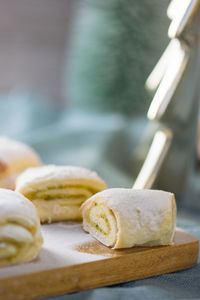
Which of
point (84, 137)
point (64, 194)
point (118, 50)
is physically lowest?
point (84, 137)

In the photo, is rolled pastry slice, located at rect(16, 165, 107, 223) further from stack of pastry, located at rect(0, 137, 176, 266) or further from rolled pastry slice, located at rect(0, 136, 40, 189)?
rolled pastry slice, located at rect(0, 136, 40, 189)

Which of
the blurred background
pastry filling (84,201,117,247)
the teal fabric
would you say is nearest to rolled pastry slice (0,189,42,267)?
pastry filling (84,201,117,247)

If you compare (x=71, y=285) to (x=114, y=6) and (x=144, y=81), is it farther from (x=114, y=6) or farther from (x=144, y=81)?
(x=114, y=6)

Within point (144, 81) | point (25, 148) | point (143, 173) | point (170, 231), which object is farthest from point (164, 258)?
point (144, 81)

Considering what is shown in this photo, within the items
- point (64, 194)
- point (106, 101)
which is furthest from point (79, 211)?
point (106, 101)

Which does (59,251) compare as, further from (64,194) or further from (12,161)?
(12,161)

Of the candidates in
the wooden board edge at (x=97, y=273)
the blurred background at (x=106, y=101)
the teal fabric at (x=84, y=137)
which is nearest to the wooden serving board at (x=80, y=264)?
the wooden board edge at (x=97, y=273)
